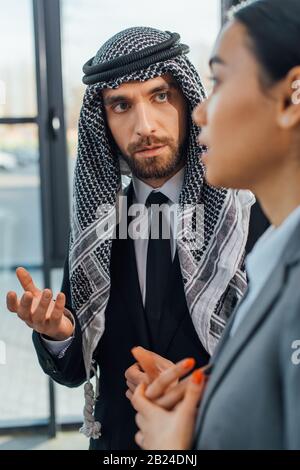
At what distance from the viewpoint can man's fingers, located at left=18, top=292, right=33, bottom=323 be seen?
117cm

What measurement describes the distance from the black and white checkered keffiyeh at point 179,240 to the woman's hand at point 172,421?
0.47m

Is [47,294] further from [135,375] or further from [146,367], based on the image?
[146,367]

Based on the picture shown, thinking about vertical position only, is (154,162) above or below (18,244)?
above

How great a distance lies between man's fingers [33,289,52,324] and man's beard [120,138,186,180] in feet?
1.07

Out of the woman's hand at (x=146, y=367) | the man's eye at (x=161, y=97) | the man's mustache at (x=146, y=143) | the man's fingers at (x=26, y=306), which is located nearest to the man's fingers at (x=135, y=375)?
the woman's hand at (x=146, y=367)

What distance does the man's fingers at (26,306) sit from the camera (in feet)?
3.84

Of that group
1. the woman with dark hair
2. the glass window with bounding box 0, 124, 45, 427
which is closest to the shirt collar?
the woman with dark hair

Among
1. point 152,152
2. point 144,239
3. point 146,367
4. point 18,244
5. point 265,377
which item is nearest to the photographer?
point 265,377

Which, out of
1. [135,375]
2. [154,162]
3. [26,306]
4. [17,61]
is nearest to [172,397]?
[135,375]

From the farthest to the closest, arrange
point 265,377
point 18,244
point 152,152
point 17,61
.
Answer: point 18,244 → point 17,61 → point 152,152 → point 265,377

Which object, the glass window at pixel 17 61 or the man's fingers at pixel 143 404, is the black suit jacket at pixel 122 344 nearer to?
the man's fingers at pixel 143 404

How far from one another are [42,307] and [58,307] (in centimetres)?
3

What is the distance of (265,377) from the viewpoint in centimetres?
65

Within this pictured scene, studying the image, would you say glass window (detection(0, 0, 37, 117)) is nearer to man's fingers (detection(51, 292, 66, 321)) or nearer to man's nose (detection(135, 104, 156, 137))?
man's nose (detection(135, 104, 156, 137))
